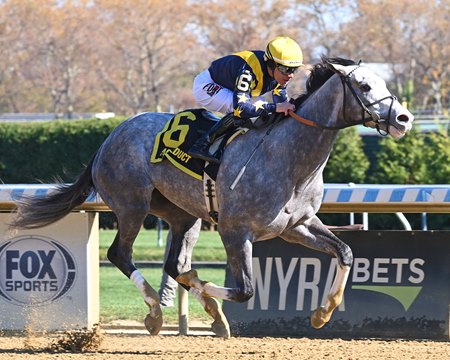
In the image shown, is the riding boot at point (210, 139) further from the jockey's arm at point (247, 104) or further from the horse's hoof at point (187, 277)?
the horse's hoof at point (187, 277)

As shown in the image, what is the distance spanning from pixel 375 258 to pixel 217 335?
57.4 inches

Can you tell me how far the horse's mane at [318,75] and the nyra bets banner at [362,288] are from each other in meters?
1.63

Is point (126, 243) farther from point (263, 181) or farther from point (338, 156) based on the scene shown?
point (338, 156)

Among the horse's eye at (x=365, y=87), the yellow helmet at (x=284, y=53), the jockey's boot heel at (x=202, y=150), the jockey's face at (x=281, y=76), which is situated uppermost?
the yellow helmet at (x=284, y=53)

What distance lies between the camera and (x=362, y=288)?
838 centimetres

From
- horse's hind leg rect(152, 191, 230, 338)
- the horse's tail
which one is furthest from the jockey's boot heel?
the horse's tail

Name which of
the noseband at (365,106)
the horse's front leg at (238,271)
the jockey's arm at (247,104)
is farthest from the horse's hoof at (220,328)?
the noseband at (365,106)

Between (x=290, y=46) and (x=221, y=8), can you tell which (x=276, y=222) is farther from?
(x=221, y=8)

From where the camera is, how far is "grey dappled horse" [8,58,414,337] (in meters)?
6.81

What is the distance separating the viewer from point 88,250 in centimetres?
855

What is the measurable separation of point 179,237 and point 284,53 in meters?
1.85

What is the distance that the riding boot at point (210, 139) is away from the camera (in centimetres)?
725

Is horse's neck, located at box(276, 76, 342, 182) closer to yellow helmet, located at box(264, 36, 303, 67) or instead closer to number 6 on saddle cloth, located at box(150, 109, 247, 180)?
yellow helmet, located at box(264, 36, 303, 67)

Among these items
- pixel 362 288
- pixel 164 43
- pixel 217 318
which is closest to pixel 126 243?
pixel 217 318
